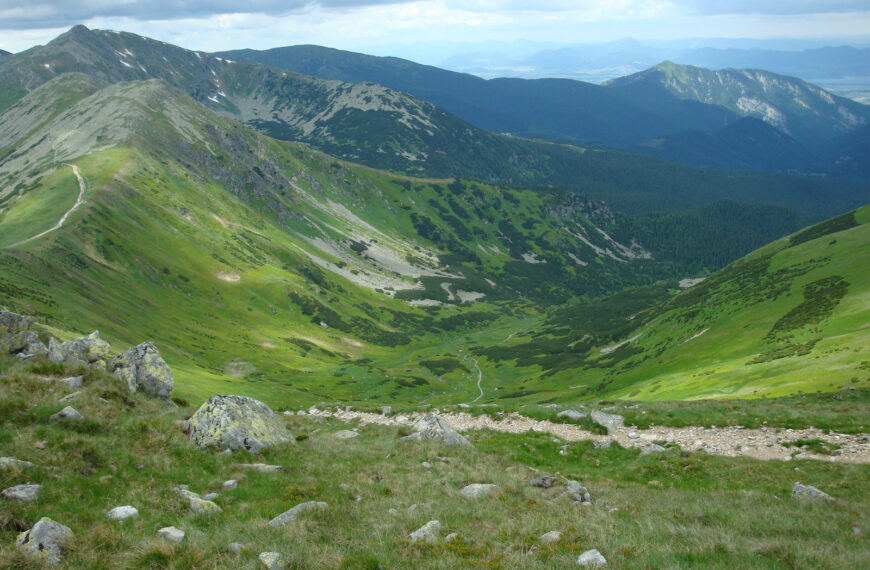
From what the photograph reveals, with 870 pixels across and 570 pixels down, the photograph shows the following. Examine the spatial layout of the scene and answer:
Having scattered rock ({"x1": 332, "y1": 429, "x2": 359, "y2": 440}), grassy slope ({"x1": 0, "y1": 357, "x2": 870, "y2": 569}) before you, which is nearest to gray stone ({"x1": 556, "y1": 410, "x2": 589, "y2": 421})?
grassy slope ({"x1": 0, "y1": 357, "x2": 870, "y2": 569})

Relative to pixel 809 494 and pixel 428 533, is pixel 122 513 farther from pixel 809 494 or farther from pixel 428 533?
pixel 809 494

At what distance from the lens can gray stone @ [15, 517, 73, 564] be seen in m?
11.5

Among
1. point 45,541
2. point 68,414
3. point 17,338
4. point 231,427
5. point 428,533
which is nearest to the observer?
point 45,541

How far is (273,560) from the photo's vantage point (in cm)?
1181

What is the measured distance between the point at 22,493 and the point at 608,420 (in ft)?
101

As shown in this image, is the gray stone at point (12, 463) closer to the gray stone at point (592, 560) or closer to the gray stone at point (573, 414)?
the gray stone at point (592, 560)

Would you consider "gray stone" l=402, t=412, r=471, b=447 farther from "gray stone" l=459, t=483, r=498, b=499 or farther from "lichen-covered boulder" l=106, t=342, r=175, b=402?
"lichen-covered boulder" l=106, t=342, r=175, b=402

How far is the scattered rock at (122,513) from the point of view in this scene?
14.2 metres

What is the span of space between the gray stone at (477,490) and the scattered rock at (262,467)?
25.0 ft

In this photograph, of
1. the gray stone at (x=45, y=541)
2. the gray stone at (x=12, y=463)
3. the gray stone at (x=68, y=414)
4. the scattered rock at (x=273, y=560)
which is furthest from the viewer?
the gray stone at (x=68, y=414)

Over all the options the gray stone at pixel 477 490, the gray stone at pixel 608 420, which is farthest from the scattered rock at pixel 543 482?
the gray stone at pixel 608 420

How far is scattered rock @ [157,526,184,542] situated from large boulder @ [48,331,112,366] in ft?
58.9

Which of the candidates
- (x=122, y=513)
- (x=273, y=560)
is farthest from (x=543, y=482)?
→ (x=122, y=513)

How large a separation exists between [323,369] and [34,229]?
89.3 meters
